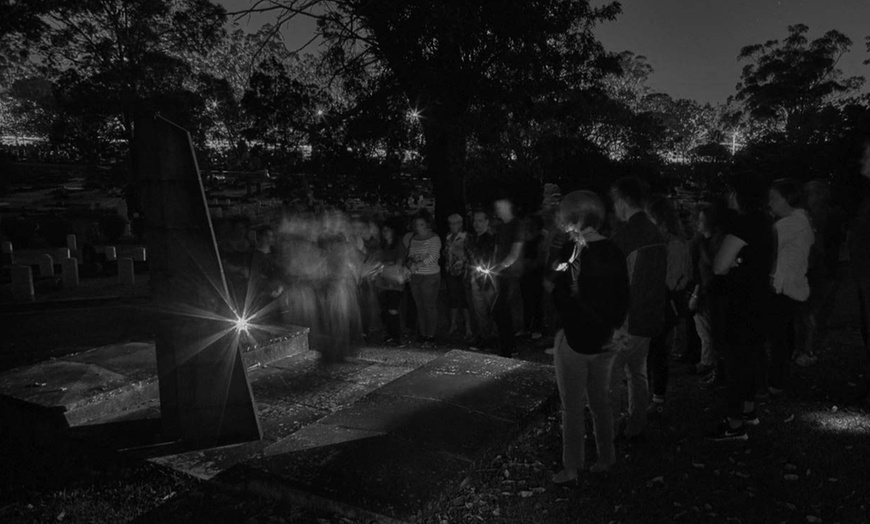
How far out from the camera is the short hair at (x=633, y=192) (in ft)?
14.1

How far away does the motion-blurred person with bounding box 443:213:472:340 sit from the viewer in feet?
24.9

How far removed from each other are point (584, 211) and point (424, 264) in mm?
4135

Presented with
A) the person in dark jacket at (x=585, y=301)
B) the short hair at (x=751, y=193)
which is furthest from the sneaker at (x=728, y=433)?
the short hair at (x=751, y=193)

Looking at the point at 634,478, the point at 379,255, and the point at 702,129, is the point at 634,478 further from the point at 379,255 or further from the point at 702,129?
the point at 702,129

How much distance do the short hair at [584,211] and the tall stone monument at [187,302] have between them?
2.47m

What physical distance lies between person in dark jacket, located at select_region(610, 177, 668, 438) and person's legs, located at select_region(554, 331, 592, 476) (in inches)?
26.7

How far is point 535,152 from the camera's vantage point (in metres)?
19.2

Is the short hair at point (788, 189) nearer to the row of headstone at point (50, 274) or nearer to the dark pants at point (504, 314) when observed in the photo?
the dark pants at point (504, 314)

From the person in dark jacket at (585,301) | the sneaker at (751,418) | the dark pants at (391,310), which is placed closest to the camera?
the person in dark jacket at (585,301)

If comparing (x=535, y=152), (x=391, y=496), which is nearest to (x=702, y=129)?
(x=535, y=152)

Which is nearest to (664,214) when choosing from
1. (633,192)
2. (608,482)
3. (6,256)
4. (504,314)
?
(633,192)

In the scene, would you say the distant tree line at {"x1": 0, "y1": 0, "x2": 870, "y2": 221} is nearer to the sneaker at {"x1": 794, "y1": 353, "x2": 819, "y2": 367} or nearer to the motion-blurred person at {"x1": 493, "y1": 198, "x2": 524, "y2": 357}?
the motion-blurred person at {"x1": 493, "y1": 198, "x2": 524, "y2": 357}

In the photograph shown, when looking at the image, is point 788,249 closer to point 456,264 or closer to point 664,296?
point 664,296

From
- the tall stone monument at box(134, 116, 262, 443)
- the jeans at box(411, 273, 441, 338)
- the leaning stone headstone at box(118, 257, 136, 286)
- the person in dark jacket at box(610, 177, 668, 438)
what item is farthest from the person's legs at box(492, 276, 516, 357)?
the leaning stone headstone at box(118, 257, 136, 286)
